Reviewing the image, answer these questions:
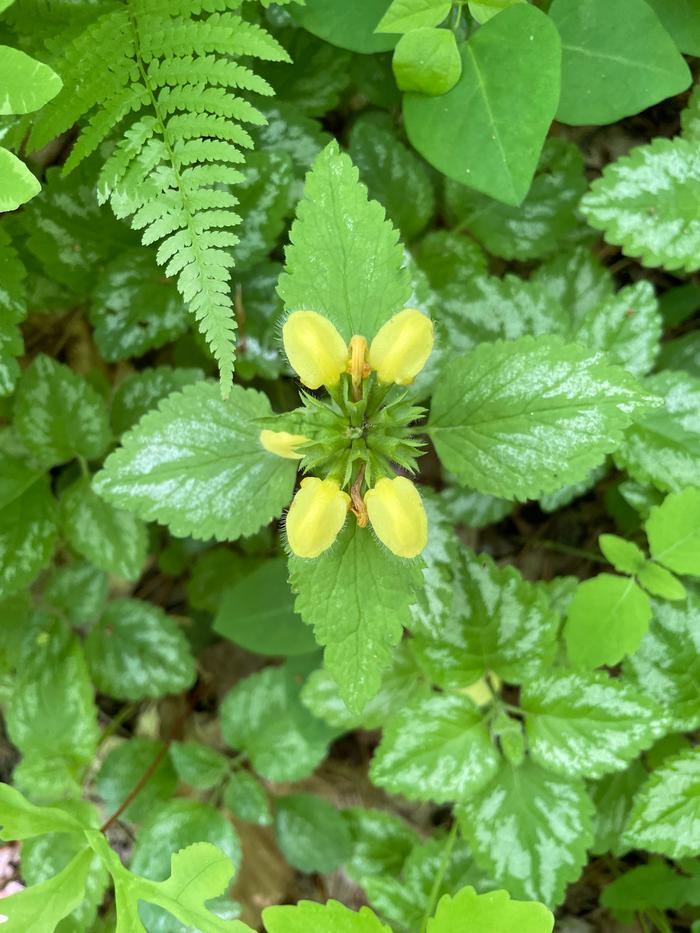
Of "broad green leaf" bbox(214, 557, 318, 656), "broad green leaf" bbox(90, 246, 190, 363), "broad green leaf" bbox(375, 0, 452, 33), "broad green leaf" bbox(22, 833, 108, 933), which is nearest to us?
"broad green leaf" bbox(375, 0, 452, 33)

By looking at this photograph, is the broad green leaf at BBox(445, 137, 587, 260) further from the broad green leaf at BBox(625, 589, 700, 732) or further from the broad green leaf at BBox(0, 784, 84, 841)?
the broad green leaf at BBox(0, 784, 84, 841)

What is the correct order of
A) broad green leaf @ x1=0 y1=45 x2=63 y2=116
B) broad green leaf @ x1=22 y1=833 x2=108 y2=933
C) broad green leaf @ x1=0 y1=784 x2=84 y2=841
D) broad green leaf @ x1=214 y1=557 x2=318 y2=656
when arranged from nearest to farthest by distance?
broad green leaf @ x1=0 y1=45 x2=63 y2=116
broad green leaf @ x1=0 y1=784 x2=84 y2=841
broad green leaf @ x1=22 y1=833 x2=108 y2=933
broad green leaf @ x1=214 y1=557 x2=318 y2=656

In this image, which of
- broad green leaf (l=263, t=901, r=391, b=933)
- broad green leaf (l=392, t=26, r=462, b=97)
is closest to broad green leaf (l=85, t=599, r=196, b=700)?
broad green leaf (l=263, t=901, r=391, b=933)

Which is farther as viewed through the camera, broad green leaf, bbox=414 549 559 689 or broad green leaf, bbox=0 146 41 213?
broad green leaf, bbox=414 549 559 689

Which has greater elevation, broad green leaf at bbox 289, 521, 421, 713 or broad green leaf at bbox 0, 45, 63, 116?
broad green leaf at bbox 0, 45, 63, 116

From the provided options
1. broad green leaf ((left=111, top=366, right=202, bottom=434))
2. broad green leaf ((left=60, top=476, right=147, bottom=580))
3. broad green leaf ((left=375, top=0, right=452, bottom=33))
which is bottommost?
broad green leaf ((left=60, top=476, right=147, bottom=580))

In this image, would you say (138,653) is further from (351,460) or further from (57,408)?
(351,460)

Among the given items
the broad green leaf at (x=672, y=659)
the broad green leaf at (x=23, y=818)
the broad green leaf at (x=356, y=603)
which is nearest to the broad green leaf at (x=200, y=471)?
the broad green leaf at (x=356, y=603)
